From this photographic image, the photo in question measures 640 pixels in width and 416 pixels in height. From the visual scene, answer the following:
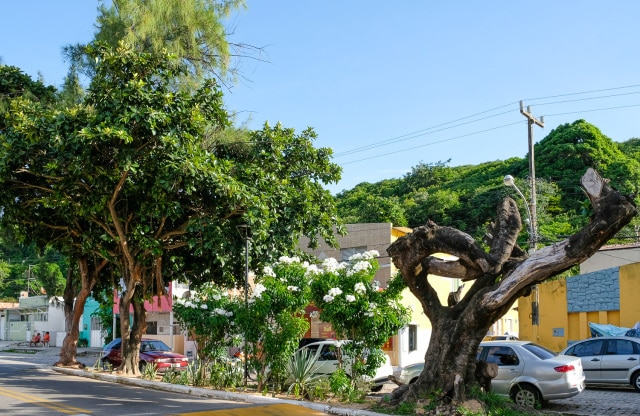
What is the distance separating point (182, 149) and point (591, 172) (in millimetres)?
10487

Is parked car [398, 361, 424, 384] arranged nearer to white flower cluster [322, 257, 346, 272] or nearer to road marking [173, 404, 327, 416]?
white flower cluster [322, 257, 346, 272]

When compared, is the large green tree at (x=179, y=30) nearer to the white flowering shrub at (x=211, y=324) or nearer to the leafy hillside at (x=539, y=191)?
the white flowering shrub at (x=211, y=324)

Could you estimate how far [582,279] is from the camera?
27.9 meters

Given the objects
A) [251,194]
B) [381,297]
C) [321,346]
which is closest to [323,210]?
[251,194]

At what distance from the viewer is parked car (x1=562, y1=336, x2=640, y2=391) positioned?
1755cm

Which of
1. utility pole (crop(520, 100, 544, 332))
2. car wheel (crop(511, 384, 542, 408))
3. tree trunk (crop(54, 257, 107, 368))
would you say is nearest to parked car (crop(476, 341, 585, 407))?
car wheel (crop(511, 384, 542, 408))

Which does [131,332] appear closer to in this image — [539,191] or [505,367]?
[505,367]

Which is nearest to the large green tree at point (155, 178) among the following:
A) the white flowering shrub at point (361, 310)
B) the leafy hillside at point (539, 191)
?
the white flowering shrub at point (361, 310)

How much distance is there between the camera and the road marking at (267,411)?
12.1 meters

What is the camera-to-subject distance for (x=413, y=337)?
106 ft

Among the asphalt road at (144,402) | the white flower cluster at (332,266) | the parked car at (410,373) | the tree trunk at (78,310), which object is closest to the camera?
the asphalt road at (144,402)

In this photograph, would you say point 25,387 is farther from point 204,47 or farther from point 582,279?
point 582,279

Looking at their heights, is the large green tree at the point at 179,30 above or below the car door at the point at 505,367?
above

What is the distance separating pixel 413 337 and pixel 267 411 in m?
20.6
